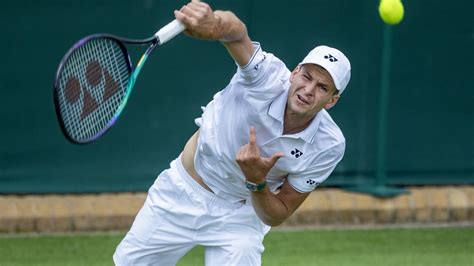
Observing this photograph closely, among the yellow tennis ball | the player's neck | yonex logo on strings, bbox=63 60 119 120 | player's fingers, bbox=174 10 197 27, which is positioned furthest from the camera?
the yellow tennis ball

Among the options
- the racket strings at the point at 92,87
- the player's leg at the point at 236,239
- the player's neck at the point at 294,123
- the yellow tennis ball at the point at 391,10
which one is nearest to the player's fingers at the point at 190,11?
the racket strings at the point at 92,87

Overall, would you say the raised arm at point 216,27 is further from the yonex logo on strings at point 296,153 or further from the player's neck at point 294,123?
the yonex logo on strings at point 296,153

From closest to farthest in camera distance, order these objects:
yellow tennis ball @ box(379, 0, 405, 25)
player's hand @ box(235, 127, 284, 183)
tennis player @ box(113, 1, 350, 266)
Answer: player's hand @ box(235, 127, 284, 183)
tennis player @ box(113, 1, 350, 266)
yellow tennis ball @ box(379, 0, 405, 25)

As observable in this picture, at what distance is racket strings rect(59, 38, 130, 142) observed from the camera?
456cm

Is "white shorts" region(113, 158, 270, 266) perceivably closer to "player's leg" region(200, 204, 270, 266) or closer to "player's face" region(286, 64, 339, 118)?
"player's leg" region(200, 204, 270, 266)

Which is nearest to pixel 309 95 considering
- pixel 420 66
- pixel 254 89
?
pixel 254 89

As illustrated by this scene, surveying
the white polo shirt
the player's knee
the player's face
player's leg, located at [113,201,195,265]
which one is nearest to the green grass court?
player's leg, located at [113,201,195,265]

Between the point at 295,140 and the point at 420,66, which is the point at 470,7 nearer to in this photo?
the point at 420,66

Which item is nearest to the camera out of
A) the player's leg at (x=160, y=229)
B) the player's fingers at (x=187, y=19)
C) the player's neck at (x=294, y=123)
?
the player's fingers at (x=187, y=19)

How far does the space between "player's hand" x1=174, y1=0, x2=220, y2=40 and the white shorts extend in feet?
3.57

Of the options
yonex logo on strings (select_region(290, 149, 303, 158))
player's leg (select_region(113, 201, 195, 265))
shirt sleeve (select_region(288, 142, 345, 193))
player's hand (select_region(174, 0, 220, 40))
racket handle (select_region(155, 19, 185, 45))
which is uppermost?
player's hand (select_region(174, 0, 220, 40))

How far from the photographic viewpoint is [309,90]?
4895mm

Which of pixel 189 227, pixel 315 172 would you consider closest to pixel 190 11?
pixel 315 172

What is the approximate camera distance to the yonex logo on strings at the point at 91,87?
15.2 ft
